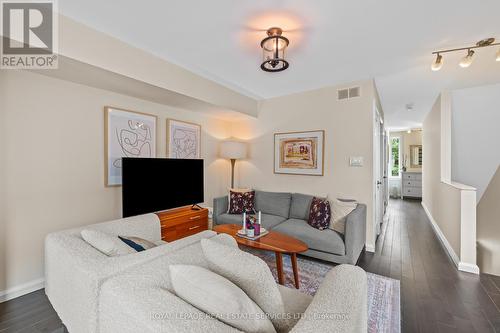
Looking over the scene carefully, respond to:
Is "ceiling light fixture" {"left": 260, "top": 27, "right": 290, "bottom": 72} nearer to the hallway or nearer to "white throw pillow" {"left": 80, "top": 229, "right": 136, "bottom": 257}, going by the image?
"white throw pillow" {"left": 80, "top": 229, "right": 136, "bottom": 257}

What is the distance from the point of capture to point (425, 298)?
2104 mm

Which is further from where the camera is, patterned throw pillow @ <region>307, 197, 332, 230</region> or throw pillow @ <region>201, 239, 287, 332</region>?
patterned throw pillow @ <region>307, 197, 332, 230</region>

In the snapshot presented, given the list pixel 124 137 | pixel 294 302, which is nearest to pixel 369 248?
pixel 294 302

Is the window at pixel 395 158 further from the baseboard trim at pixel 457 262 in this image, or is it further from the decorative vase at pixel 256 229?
the decorative vase at pixel 256 229

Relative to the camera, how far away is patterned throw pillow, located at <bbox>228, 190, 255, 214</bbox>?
142 inches

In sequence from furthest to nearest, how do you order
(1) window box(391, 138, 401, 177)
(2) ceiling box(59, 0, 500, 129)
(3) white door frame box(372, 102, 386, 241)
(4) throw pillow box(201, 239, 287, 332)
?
(1) window box(391, 138, 401, 177)
(3) white door frame box(372, 102, 386, 241)
(2) ceiling box(59, 0, 500, 129)
(4) throw pillow box(201, 239, 287, 332)

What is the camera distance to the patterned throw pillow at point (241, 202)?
361 centimetres

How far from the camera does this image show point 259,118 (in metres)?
4.27

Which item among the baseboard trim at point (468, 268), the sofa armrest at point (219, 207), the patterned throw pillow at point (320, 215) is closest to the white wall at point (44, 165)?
the sofa armrest at point (219, 207)

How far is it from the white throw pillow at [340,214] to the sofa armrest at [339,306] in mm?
1603

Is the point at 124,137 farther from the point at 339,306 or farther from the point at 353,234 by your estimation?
the point at 353,234

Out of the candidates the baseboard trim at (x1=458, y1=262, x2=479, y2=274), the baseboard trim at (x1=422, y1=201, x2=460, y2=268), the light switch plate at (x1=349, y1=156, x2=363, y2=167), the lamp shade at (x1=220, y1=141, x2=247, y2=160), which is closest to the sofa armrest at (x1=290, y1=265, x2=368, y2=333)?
the light switch plate at (x1=349, y1=156, x2=363, y2=167)

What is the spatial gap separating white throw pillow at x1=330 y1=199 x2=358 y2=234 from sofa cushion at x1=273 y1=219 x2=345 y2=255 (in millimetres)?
84

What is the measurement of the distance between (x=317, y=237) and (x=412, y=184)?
689cm
